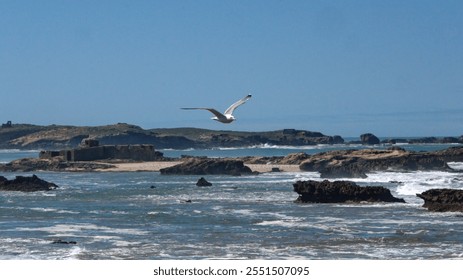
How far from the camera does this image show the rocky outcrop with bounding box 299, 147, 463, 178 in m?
72.4

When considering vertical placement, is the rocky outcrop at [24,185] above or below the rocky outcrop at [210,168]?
below

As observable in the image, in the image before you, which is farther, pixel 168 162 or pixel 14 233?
pixel 168 162

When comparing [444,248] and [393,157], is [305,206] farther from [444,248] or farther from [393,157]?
[393,157]

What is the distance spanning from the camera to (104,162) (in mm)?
93375

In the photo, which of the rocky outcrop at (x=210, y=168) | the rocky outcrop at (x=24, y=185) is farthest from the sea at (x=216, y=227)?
the rocky outcrop at (x=210, y=168)

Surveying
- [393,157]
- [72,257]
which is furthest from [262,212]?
[393,157]

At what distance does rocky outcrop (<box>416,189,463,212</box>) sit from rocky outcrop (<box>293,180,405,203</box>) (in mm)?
4171

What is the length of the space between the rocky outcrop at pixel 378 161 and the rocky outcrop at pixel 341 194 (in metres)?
25.5

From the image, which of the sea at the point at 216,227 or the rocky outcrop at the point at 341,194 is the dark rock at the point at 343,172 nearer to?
the sea at the point at 216,227

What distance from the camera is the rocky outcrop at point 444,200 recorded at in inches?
1425

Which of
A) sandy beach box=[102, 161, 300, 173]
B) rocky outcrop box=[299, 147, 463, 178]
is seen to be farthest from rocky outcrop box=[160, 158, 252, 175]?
rocky outcrop box=[299, 147, 463, 178]

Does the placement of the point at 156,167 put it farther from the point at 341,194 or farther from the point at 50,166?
the point at 341,194
